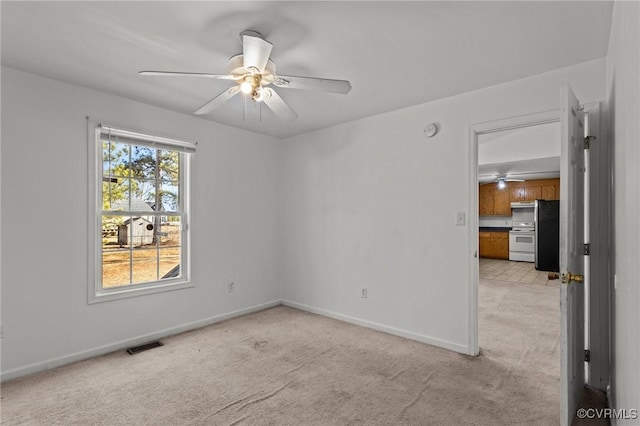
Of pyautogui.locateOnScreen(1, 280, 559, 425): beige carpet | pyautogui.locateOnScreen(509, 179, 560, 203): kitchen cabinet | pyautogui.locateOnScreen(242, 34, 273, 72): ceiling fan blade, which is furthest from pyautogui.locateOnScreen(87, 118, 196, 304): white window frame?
pyautogui.locateOnScreen(509, 179, 560, 203): kitchen cabinet

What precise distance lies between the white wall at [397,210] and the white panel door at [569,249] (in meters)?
0.77

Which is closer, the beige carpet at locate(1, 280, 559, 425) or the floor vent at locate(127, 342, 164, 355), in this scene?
the beige carpet at locate(1, 280, 559, 425)

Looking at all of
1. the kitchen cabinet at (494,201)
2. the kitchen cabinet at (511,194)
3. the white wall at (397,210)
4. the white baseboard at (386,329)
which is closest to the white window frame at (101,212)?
the white wall at (397,210)

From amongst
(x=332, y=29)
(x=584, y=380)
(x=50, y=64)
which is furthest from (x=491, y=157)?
(x=50, y=64)

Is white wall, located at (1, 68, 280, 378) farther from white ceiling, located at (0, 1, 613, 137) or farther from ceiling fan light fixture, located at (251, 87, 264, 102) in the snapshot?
ceiling fan light fixture, located at (251, 87, 264, 102)

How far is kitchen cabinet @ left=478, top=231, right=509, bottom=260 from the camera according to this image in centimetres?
883

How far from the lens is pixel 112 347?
306cm

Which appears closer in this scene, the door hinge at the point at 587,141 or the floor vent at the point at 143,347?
the door hinge at the point at 587,141

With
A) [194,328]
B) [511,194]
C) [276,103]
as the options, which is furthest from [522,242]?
[276,103]

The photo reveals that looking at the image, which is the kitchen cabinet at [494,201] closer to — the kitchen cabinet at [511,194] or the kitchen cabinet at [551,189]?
the kitchen cabinet at [511,194]

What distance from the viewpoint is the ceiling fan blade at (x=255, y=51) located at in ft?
5.90

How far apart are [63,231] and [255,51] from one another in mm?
2322

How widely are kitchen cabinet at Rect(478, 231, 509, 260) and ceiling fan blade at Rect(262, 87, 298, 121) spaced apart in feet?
26.9

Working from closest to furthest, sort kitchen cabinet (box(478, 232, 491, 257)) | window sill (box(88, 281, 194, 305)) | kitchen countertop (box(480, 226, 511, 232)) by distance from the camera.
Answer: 1. window sill (box(88, 281, 194, 305))
2. kitchen countertop (box(480, 226, 511, 232))
3. kitchen cabinet (box(478, 232, 491, 257))
